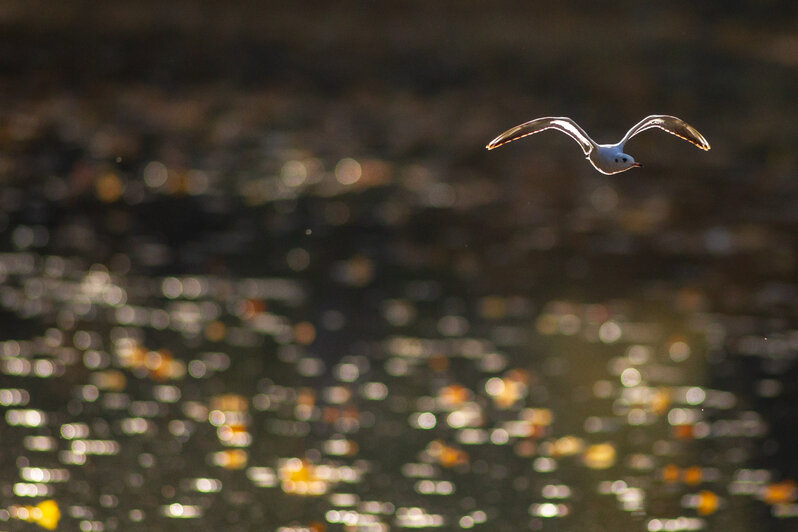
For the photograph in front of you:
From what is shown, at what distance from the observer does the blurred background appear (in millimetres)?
10484

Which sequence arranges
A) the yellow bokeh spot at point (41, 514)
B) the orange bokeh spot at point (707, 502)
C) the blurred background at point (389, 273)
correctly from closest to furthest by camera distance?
the yellow bokeh spot at point (41, 514) → the orange bokeh spot at point (707, 502) → the blurred background at point (389, 273)

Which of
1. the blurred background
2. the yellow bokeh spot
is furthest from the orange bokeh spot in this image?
the yellow bokeh spot

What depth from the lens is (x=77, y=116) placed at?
79.4 feet

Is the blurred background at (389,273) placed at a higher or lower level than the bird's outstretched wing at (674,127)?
higher

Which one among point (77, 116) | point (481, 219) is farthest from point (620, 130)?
point (77, 116)

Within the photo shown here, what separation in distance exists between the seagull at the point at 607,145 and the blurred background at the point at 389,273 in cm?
361

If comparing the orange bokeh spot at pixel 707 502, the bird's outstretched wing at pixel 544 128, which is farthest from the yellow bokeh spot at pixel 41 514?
the orange bokeh spot at pixel 707 502

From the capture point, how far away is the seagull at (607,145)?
22.7 ft

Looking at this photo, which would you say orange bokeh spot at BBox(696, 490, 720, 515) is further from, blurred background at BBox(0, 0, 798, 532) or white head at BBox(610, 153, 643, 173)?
white head at BBox(610, 153, 643, 173)

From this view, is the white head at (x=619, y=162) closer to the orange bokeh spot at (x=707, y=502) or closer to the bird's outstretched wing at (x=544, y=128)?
the bird's outstretched wing at (x=544, y=128)

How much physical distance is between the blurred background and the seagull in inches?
142

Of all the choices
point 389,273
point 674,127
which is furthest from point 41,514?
point 389,273

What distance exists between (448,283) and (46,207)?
17.9 feet

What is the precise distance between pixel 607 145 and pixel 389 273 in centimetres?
927
